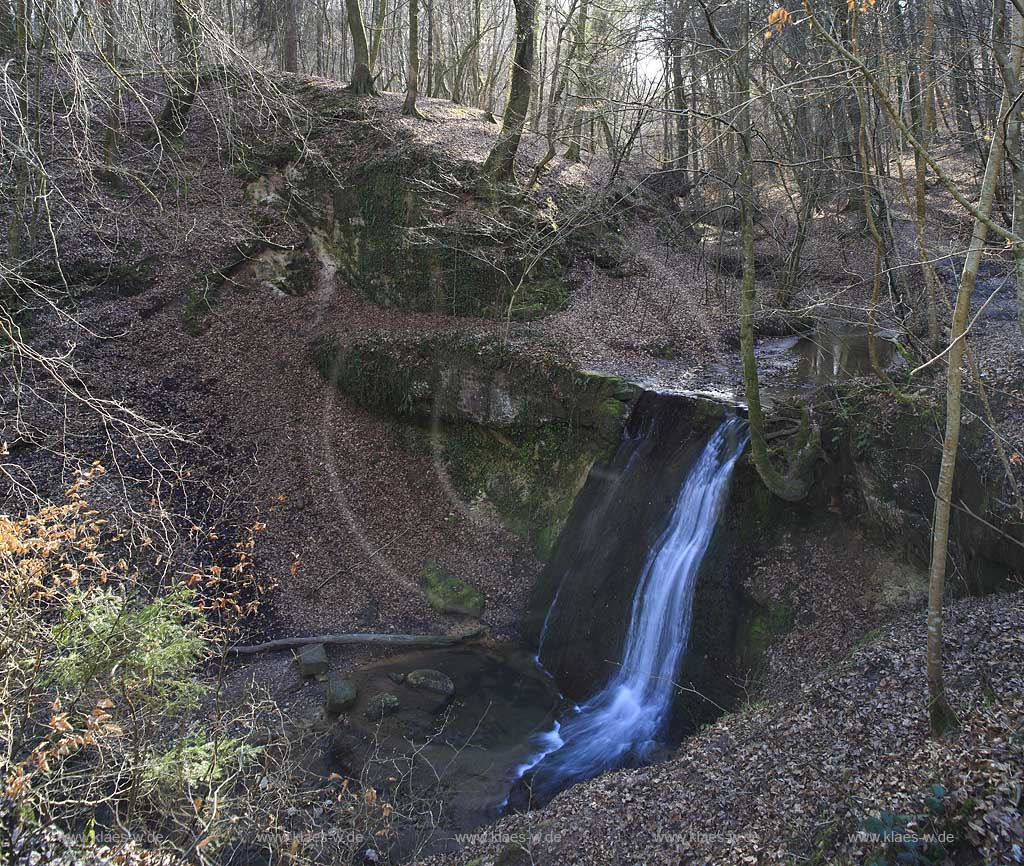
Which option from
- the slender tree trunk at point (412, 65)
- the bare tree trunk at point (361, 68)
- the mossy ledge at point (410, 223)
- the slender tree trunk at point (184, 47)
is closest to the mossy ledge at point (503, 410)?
the mossy ledge at point (410, 223)

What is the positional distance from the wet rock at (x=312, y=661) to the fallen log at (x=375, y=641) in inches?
9.6

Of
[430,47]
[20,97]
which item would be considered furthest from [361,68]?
[20,97]

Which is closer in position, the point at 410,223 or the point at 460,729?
the point at 460,729

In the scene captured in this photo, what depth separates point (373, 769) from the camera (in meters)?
8.23

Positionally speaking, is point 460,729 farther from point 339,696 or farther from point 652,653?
point 652,653

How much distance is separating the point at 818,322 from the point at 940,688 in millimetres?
10064

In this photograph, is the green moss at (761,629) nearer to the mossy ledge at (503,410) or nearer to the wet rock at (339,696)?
the mossy ledge at (503,410)

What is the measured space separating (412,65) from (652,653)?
1492 centimetres

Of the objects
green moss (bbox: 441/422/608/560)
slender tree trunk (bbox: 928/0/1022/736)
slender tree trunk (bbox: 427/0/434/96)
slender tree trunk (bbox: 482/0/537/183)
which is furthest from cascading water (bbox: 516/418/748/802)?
slender tree trunk (bbox: 427/0/434/96)

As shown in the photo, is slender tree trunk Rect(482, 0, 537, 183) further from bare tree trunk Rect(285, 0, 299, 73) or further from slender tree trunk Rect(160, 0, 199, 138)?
bare tree trunk Rect(285, 0, 299, 73)

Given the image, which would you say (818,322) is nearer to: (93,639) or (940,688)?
(940,688)

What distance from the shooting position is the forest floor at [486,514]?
5.27 metres

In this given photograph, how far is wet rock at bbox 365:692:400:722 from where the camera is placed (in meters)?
9.11

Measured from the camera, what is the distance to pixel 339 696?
927cm
